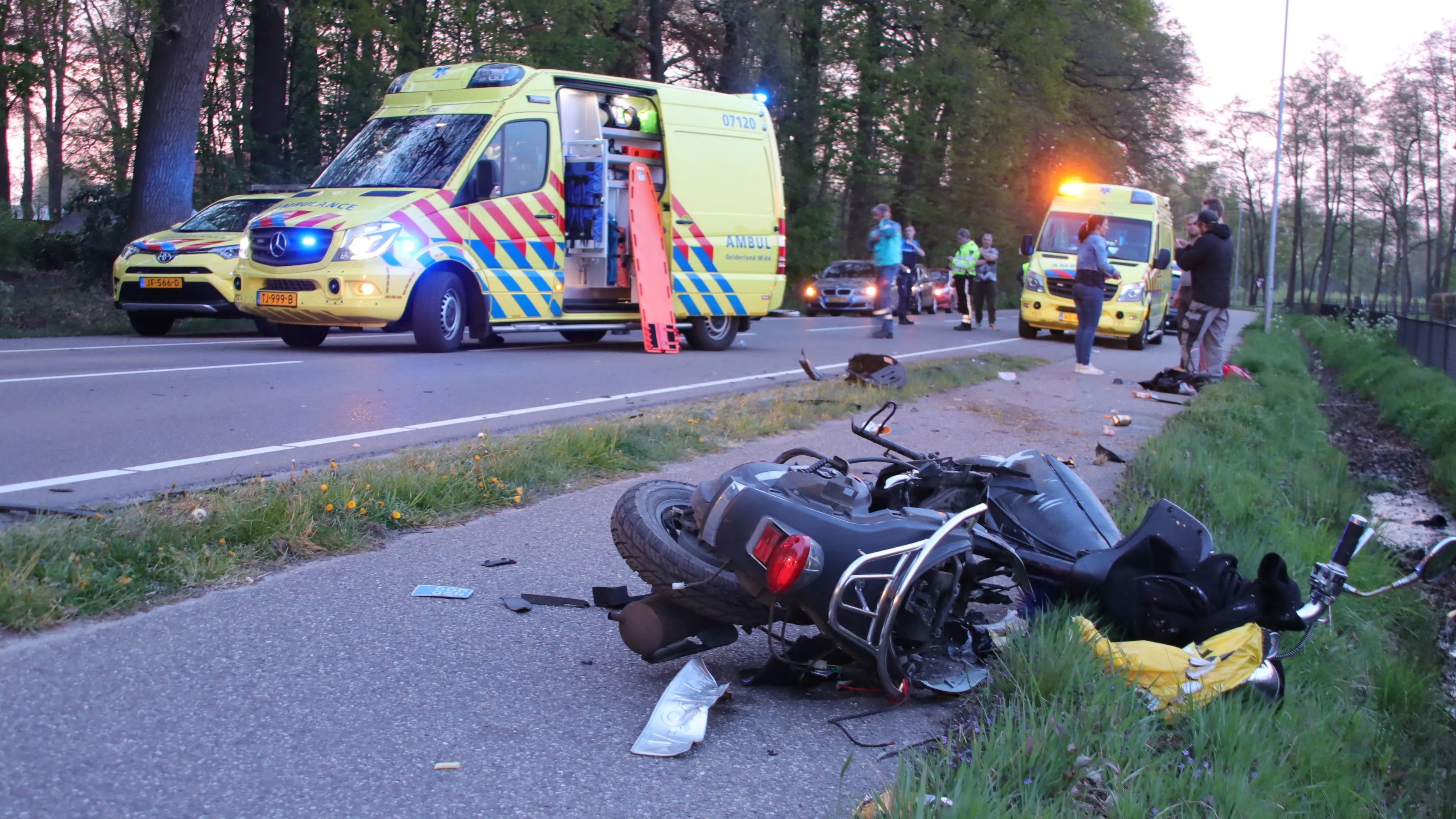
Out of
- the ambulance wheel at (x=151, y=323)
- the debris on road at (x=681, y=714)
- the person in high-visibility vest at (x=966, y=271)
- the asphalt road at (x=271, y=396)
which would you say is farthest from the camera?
the person in high-visibility vest at (x=966, y=271)

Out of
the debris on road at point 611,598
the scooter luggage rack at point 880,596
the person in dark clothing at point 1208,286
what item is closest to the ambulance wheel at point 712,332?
the person in dark clothing at point 1208,286

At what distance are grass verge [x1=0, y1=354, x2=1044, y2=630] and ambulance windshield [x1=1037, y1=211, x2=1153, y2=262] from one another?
1413cm

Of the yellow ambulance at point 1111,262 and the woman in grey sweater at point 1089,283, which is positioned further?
the yellow ambulance at point 1111,262

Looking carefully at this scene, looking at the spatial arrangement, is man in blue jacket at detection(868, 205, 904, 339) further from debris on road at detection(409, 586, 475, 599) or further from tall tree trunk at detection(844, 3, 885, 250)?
tall tree trunk at detection(844, 3, 885, 250)

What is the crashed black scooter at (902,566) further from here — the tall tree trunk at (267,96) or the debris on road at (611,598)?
the tall tree trunk at (267,96)

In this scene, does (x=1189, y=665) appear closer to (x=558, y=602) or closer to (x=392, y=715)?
(x=558, y=602)

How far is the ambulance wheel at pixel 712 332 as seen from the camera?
15.2 metres

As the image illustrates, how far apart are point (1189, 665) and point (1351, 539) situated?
0.64 meters

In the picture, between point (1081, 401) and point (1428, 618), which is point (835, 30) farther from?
point (1428, 618)

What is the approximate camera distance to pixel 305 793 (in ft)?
8.58

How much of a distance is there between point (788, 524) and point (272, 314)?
1011cm

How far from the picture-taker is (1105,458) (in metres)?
7.68

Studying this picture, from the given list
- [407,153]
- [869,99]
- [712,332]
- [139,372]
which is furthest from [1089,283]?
[869,99]

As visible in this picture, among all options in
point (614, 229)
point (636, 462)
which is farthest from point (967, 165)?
point (636, 462)
